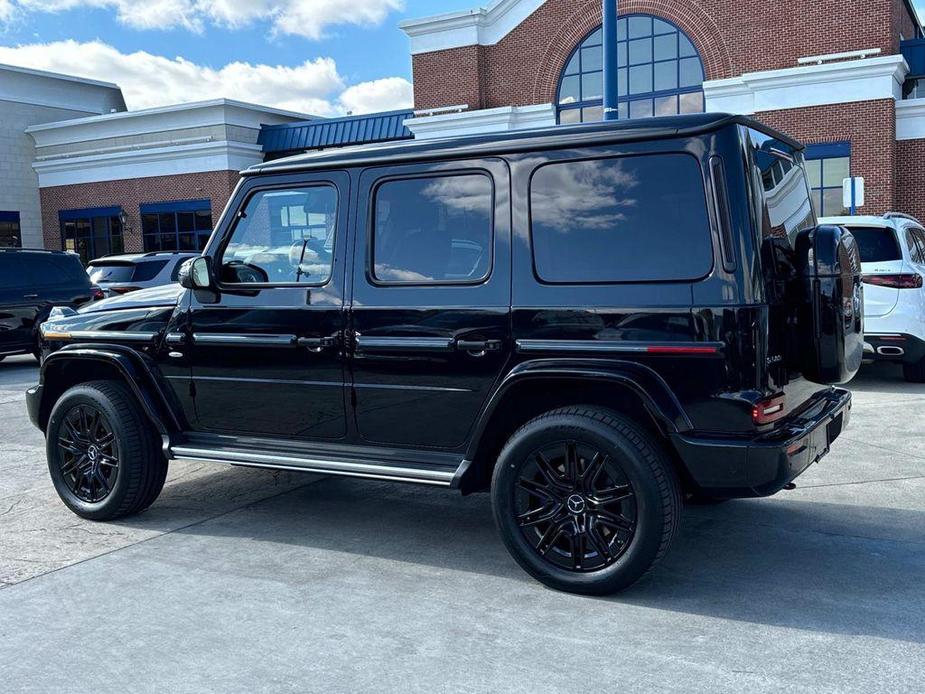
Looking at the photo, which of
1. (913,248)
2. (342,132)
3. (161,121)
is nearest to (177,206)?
(161,121)

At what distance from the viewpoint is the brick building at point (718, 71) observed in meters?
22.9

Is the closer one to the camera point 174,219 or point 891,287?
point 891,287

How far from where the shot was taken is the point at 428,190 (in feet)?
14.8

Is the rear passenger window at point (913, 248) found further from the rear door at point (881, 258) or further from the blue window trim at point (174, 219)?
the blue window trim at point (174, 219)

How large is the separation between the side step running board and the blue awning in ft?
85.0

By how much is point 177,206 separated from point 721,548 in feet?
100

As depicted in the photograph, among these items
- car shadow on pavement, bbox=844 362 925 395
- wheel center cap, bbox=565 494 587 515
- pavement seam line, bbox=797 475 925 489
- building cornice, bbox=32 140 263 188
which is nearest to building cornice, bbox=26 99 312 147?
building cornice, bbox=32 140 263 188

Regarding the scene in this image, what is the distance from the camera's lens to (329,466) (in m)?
4.65

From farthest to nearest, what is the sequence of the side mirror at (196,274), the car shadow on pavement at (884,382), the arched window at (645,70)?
the arched window at (645,70) < the car shadow on pavement at (884,382) < the side mirror at (196,274)

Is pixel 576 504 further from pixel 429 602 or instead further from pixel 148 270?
pixel 148 270

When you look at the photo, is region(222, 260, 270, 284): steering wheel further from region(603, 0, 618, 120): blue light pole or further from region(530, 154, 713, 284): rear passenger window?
region(603, 0, 618, 120): blue light pole

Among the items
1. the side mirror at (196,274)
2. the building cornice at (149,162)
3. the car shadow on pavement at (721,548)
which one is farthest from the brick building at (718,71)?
the side mirror at (196,274)

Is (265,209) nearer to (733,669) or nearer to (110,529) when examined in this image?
(110,529)

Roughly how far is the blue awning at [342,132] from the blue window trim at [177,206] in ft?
9.90
